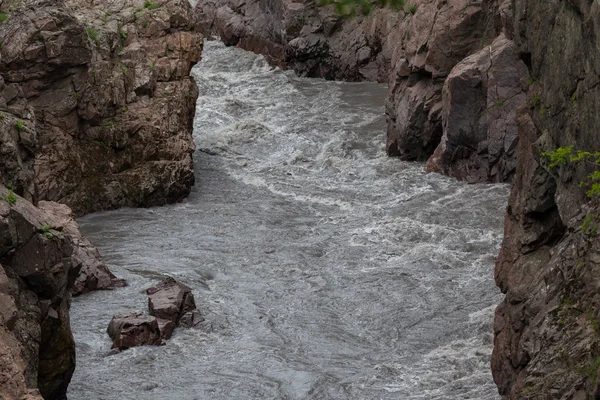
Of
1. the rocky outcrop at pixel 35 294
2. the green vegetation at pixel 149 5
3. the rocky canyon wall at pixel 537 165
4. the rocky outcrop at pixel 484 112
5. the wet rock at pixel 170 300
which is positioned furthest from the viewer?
the green vegetation at pixel 149 5

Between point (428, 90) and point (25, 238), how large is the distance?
653 inches

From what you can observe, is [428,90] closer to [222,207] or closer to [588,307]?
[222,207]

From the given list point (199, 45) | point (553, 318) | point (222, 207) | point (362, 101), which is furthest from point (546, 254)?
point (362, 101)

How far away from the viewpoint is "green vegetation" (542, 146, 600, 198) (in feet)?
36.8

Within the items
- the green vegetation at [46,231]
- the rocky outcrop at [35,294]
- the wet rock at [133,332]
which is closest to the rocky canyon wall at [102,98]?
the wet rock at [133,332]

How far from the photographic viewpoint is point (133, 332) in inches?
675

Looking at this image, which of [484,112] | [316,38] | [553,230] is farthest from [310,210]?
[316,38]

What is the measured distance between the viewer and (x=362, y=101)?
35656 millimetres

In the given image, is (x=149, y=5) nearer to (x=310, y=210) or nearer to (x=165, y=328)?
(x=310, y=210)

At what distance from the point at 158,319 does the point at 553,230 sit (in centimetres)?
728

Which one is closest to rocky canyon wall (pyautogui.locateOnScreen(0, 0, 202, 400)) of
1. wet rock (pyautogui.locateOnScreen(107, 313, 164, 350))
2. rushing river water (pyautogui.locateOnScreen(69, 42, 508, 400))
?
rushing river water (pyautogui.locateOnScreen(69, 42, 508, 400))

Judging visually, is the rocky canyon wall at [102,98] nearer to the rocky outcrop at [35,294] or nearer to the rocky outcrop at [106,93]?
the rocky outcrop at [106,93]

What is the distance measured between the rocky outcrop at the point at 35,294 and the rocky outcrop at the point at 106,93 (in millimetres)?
9321

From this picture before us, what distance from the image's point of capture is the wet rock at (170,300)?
712 inches
